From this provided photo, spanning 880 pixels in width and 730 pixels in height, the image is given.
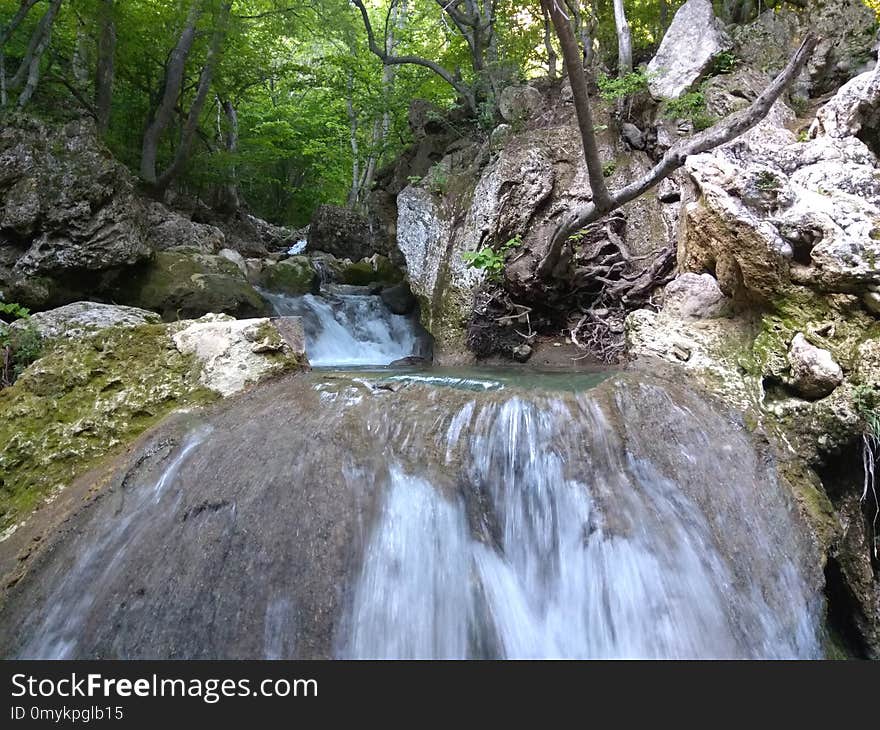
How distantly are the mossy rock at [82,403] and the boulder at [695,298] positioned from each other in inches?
173

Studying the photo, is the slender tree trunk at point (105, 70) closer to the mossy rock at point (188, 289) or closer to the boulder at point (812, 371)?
the mossy rock at point (188, 289)

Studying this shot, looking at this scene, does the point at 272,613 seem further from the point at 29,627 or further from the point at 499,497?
the point at 499,497

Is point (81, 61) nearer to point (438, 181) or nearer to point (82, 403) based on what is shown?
point (438, 181)

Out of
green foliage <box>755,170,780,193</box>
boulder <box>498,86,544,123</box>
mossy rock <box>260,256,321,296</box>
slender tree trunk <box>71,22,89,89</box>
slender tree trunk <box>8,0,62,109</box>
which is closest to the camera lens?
green foliage <box>755,170,780,193</box>

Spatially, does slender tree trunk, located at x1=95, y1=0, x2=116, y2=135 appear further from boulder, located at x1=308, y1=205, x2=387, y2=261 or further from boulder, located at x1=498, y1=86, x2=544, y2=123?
boulder, located at x1=498, y1=86, x2=544, y2=123

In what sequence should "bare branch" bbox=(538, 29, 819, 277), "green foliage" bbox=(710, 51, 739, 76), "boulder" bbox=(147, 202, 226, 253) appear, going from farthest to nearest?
"boulder" bbox=(147, 202, 226, 253) → "green foliage" bbox=(710, 51, 739, 76) → "bare branch" bbox=(538, 29, 819, 277)

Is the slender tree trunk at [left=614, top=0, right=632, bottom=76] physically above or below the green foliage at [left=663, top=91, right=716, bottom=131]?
above

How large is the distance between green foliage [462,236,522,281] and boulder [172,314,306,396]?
308 centimetres

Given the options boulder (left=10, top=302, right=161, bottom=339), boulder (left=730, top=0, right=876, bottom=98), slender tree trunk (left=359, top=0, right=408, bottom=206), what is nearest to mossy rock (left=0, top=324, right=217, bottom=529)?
boulder (left=10, top=302, right=161, bottom=339)

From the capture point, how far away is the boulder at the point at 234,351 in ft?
13.1

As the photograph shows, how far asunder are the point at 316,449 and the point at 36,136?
7.84 m

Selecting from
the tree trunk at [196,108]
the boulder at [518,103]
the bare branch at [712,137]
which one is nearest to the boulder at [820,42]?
the boulder at [518,103]

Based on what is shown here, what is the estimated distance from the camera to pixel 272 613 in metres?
2.47

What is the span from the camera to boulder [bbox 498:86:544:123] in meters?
8.91
